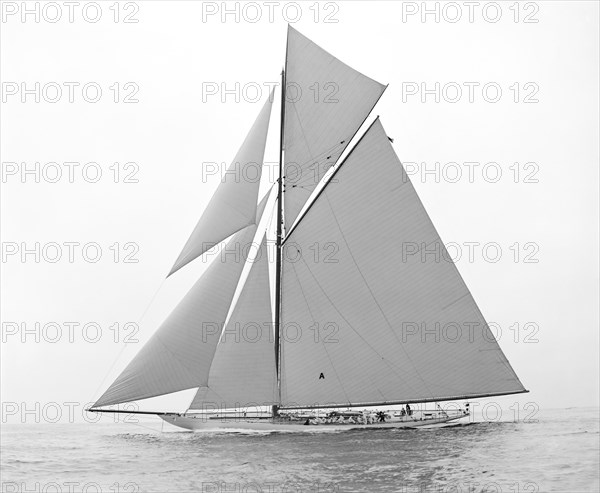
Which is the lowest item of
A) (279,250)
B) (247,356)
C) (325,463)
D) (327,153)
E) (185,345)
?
(325,463)

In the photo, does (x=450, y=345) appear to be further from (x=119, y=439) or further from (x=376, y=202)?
(x=119, y=439)

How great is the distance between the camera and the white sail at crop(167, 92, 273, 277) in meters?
38.0

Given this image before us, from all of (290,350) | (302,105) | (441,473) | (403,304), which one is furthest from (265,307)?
(441,473)

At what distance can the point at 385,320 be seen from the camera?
39.8 m

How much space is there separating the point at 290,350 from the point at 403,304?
5.34 meters

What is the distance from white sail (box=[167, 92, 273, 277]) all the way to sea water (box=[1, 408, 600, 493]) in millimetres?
8009

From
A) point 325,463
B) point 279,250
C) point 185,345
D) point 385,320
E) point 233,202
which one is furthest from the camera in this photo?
point 279,250

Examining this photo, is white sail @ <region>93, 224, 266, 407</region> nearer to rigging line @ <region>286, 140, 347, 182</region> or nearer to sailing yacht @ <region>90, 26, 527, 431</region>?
sailing yacht @ <region>90, 26, 527, 431</region>

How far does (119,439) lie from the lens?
147 feet

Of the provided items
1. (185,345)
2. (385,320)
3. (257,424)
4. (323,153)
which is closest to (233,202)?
(323,153)

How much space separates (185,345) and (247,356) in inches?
114

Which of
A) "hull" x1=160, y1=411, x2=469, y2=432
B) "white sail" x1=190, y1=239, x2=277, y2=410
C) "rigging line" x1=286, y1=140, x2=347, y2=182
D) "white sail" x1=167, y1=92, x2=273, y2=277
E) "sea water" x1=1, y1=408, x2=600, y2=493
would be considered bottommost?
"sea water" x1=1, y1=408, x2=600, y2=493

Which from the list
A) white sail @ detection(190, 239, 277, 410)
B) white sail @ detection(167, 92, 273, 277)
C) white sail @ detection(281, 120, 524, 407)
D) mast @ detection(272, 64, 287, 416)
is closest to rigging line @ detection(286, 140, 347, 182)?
mast @ detection(272, 64, 287, 416)

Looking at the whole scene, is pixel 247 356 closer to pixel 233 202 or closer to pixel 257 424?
pixel 257 424
